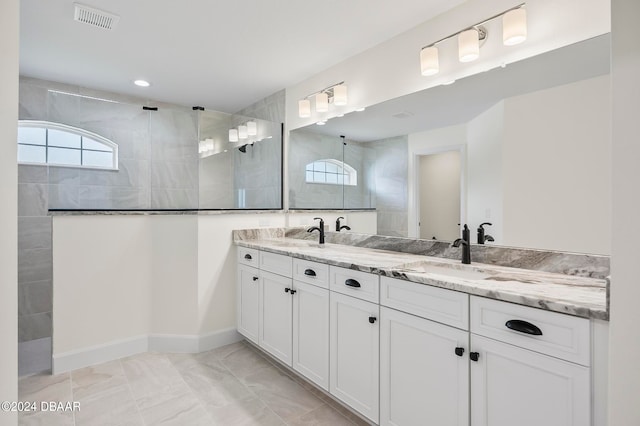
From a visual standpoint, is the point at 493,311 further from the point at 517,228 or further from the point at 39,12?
the point at 39,12

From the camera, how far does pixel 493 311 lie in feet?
4.05

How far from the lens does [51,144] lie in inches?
118

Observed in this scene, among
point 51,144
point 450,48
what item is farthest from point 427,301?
point 51,144

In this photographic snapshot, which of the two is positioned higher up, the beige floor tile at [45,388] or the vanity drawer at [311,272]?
the vanity drawer at [311,272]

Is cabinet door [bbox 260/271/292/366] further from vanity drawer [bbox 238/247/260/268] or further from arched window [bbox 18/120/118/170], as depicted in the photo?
arched window [bbox 18/120/118/170]

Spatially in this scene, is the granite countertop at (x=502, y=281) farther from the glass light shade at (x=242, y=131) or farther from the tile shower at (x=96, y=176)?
the glass light shade at (x=242, y=131)

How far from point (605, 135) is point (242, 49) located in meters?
2.35

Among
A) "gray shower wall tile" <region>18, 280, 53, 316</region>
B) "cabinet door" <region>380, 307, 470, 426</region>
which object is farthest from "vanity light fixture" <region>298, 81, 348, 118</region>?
"gray shower wall tile" <region>18, 280, 53, 316</region>

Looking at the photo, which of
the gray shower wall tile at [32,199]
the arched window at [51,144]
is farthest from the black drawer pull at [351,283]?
the gray shower wall tile at [32,199]

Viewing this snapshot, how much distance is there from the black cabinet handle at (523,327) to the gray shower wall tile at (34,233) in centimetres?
374

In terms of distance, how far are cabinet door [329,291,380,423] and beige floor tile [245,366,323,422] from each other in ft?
0.86

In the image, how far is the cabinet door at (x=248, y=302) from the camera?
2699mm

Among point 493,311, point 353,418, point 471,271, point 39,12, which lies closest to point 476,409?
point 493,311

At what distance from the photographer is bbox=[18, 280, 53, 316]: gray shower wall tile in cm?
300
